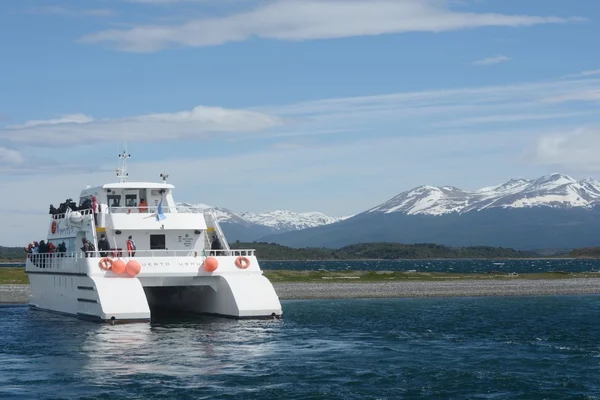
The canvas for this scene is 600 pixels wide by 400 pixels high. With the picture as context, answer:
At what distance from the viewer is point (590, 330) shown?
139 feet

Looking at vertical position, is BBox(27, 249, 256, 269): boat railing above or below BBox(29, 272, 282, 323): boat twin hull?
above

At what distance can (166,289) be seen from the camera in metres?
50.5

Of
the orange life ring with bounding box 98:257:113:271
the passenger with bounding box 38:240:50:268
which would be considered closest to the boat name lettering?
the orange life ring with bounding box 98:257:113:271

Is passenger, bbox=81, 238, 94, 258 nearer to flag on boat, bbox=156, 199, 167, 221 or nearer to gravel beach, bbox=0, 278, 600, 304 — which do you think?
flag on boat, bbox=156, 199, 167, 221

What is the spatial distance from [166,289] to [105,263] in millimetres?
8902

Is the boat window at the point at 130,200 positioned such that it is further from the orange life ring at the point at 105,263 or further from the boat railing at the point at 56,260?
the orange life ring at the point at 105,263

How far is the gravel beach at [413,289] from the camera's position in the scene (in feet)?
228

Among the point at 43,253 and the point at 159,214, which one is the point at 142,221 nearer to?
the point at 159,214

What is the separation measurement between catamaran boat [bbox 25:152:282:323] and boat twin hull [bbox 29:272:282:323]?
4 cm

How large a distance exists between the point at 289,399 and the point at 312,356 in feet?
23.9

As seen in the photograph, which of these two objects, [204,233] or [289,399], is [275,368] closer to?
[289,399]

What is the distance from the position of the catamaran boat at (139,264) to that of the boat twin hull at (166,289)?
1.7 inches

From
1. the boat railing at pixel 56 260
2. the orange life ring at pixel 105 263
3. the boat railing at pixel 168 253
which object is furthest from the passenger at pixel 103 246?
the orange life ring at pixel 105 263

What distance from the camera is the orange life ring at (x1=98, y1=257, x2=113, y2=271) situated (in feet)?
137
